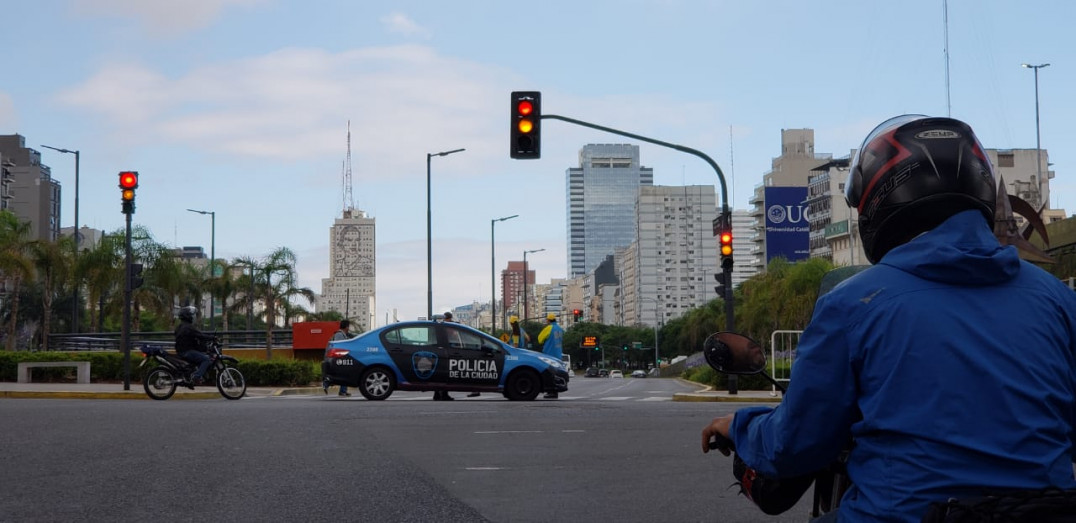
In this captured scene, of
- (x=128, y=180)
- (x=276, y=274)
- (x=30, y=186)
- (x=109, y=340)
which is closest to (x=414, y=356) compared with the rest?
(x=128, y=180)

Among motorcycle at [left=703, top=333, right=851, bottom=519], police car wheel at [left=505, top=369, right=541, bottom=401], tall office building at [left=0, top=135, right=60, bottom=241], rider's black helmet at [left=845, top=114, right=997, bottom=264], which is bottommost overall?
police car wheel at [left=505, top=369, right=541, bottom=401]

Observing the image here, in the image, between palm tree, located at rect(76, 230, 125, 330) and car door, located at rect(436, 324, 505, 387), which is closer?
car door, located at rect(436, 324, 505, 387)

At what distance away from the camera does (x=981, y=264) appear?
7.64ft

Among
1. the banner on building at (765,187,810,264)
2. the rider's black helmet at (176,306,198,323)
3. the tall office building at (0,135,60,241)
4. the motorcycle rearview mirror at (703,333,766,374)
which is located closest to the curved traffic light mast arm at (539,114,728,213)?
the rider's black helmet at (176,306,198,323)

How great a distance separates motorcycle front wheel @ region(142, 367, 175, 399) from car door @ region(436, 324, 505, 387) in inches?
186

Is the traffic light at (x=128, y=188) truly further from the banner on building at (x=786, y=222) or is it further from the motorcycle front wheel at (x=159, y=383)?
the banner on building at (x=786, y=222)

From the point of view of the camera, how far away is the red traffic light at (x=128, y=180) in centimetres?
2228

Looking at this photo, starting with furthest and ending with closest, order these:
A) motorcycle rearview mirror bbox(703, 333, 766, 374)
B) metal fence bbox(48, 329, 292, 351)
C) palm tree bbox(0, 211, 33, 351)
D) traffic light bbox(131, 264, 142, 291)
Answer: metal fence bbox(48, 329, 292, 351) → palm tree bbox(0, 211, 33, 351) → traffic light bbox(131, 264, 142, 291) → motorcycle rearview mirror bbox(703, 333, 766, 374)

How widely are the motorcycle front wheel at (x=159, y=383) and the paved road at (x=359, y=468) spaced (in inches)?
209

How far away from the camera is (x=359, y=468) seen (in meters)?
8.92

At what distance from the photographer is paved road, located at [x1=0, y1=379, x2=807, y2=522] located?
7066 mm

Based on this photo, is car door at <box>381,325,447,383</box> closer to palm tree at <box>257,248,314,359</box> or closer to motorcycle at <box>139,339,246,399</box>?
motorcycle at <box>139,339,246,399</box>

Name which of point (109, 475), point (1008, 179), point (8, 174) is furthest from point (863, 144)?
point (8, 174)

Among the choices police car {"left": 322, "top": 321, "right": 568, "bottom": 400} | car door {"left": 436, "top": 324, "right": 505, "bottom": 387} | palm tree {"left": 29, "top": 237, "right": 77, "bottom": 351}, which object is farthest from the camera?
palm tree {"left": 29, "top": 237, "right": 77, "bottom": 351}
